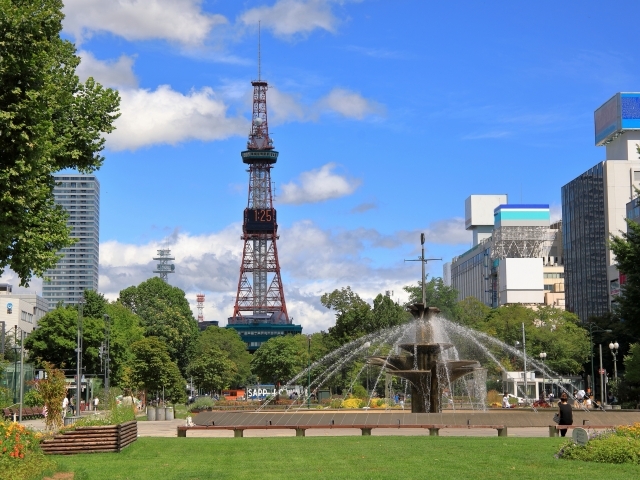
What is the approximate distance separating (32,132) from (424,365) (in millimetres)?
20095

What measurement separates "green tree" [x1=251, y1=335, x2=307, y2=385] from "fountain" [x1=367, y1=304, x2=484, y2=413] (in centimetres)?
7221

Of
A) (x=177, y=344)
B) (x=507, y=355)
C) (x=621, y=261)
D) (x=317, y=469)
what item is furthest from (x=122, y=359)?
(x=317, y=469)

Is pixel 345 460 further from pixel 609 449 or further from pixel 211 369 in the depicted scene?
pixel 211 369

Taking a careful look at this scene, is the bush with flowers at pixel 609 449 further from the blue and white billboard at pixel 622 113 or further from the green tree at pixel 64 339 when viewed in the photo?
the blue and white billboard at pixel 622 113

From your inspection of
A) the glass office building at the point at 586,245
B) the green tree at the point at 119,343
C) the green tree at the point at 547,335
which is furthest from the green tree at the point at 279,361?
the glass office building at the point at 586,245

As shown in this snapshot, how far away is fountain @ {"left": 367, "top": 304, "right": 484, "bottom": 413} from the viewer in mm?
35312

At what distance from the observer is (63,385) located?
27078mm

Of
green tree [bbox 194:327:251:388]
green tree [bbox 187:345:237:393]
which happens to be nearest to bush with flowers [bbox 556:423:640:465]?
green tree [bbox 187:345:237:393]

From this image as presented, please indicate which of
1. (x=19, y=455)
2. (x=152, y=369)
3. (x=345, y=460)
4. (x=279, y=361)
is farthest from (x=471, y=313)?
(x=19, y=455)

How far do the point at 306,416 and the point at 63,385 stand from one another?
924cm

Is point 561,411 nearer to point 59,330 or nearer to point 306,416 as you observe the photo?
point 306,416

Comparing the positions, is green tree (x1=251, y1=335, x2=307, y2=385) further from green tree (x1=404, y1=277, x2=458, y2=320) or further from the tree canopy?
the tree canopy

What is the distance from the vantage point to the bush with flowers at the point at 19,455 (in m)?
17.2

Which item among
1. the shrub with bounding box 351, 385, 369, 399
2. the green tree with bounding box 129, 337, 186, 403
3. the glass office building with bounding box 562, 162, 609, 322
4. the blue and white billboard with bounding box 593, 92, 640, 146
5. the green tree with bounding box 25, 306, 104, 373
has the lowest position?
the shrub with bounding box 351, 385, 369, 399
